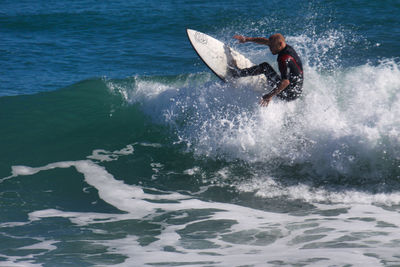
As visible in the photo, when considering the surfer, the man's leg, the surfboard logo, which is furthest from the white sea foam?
the surfboard logo

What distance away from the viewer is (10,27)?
18.9 m

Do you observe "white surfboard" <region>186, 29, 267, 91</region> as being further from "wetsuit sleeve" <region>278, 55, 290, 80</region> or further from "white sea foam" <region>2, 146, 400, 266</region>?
"white sea foam" <region>2, 146, 400, 266</region>

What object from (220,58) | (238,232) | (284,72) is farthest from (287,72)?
(238,232)

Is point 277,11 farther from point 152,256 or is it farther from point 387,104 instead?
point 152,256

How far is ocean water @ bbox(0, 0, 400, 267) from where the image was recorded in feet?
20.4

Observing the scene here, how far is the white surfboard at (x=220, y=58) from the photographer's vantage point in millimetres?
9680

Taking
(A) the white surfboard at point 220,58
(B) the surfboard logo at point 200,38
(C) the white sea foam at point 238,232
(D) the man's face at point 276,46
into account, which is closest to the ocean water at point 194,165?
(C) the white sea foam at point 238,232

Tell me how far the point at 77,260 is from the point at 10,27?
1503 centimetres

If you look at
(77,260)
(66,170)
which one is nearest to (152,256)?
(77,260)

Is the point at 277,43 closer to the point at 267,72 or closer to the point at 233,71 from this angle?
the point at 267,72

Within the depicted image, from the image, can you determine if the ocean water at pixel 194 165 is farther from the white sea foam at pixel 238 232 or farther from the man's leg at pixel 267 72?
the man's leg at pixel 267 72

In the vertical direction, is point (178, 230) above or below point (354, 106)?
below

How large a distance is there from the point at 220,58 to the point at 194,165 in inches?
85.3

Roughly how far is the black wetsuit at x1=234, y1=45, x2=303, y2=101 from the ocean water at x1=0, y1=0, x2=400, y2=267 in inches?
16.9
